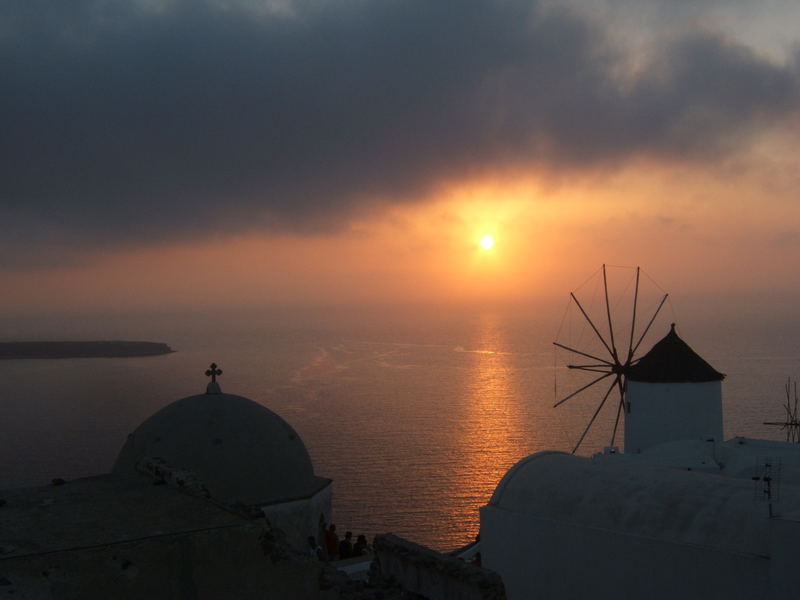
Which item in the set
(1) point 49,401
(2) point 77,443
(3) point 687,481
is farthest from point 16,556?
(1) point 49,401

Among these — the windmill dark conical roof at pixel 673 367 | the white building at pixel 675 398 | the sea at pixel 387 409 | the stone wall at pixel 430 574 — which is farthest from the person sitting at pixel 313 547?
the sea at pixel 387 409

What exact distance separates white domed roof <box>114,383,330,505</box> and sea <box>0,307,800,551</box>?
19.7 m

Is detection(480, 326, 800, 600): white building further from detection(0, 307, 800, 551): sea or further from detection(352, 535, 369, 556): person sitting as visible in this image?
detection(0, 307, 800, 551): sea

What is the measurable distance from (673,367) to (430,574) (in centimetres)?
1367

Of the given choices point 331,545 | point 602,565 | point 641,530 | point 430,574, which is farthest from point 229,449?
point 430,574

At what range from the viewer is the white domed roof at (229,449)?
38.5 feet

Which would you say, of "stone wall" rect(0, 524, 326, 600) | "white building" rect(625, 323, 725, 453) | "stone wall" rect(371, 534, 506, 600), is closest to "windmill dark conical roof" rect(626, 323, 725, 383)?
"white building" rect(625, 323, 725, 453)

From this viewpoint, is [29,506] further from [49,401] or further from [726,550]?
[49,401]

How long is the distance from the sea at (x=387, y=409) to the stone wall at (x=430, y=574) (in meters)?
24.6

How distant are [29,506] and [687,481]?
24.5 feet

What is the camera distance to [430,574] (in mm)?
6355

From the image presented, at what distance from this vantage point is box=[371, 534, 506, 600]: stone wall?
587 cm

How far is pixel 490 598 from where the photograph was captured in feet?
19.2

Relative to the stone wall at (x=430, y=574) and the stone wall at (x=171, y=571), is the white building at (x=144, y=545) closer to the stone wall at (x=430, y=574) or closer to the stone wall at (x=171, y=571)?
the stone wall at (x=171, y=571)
